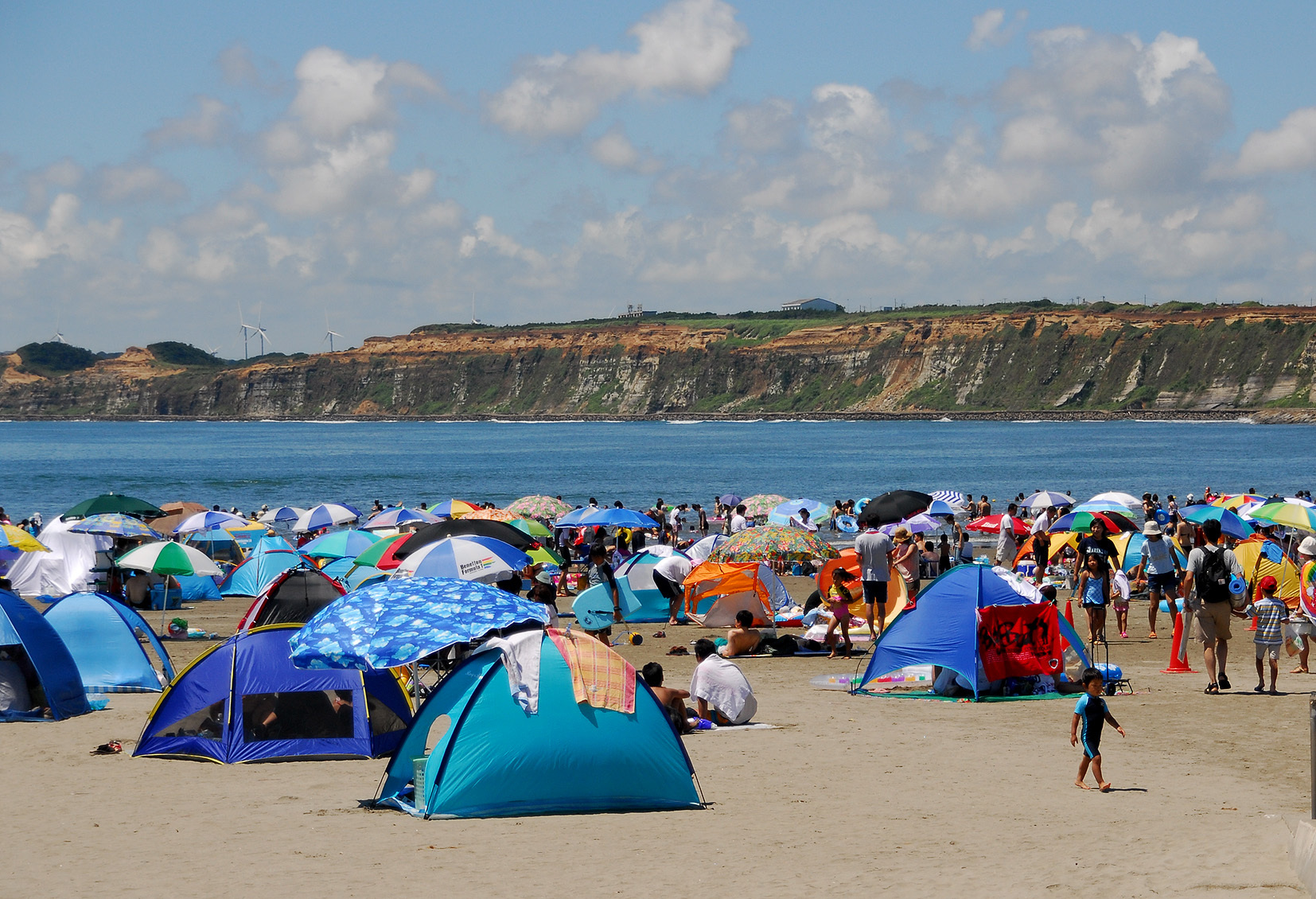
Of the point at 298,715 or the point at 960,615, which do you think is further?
the point at 960,615

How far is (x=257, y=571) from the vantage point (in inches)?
958

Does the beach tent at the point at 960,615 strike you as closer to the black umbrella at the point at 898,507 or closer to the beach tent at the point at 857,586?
the beach tent at the point at 857,586

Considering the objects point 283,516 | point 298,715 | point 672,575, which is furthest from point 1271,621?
point 283,516

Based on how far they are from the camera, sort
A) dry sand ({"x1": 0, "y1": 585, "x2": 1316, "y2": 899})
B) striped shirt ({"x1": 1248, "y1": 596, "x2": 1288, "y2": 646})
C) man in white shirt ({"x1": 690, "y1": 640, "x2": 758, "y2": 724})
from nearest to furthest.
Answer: dry sand ({"x1": 0, "y1": 585, "x2": 1316, "y2": 899})
man in white shirt ({"x1": 690, "y1": 640, "x2": 758, "y2": 724})
striped shirt ({"x1": 1248, "y1": 596, "x2": 1288, "y2": 646})

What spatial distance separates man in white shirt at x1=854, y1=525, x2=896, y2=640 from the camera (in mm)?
16453

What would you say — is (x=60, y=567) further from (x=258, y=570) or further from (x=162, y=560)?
(x=258, y=570)

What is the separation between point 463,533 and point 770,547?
469 centimetres

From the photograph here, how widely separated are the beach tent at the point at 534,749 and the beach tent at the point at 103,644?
21.1 ft

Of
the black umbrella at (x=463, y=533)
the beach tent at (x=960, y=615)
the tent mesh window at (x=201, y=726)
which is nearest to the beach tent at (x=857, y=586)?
the beach tent at (x=960, y=615)

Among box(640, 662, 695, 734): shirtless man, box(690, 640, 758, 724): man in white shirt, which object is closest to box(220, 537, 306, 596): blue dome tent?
box(690, 640, 758, 724): man in white shirt

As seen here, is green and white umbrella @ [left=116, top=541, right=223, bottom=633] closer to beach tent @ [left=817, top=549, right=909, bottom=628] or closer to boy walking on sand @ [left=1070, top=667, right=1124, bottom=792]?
beach tent @ [left=817, top=549, right=909, bottom=628]

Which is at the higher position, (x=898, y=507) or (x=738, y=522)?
(x=898, y=507)

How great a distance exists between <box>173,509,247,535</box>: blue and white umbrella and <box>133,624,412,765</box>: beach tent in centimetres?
1856

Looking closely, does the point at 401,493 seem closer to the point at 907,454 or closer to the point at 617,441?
the point at 907,454
